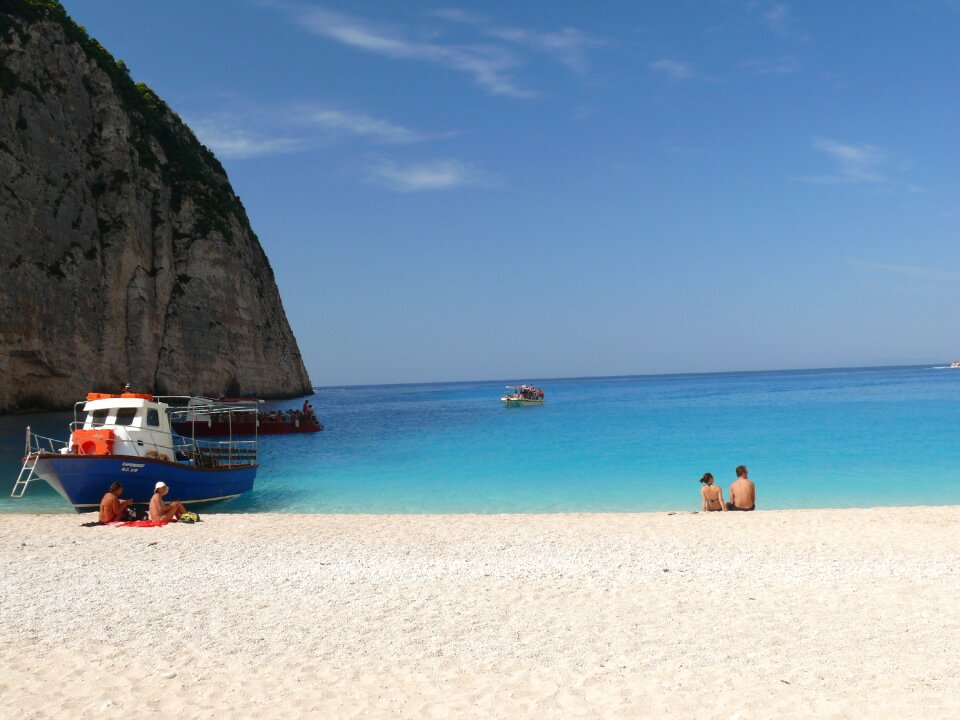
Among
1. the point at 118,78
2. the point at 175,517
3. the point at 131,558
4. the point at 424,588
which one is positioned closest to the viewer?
the point at 424,588

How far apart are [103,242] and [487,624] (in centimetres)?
5847

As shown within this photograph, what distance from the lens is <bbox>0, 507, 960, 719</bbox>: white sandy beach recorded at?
608cm

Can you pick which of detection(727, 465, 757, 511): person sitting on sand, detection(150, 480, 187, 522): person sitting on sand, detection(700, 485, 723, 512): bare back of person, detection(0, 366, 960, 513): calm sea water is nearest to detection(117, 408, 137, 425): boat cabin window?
detection(0, 366, 960, 513): calm sea water

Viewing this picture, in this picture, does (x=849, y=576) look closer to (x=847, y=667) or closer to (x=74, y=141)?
(x=847, y=667)

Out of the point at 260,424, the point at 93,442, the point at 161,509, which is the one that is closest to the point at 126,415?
the point at 93,442

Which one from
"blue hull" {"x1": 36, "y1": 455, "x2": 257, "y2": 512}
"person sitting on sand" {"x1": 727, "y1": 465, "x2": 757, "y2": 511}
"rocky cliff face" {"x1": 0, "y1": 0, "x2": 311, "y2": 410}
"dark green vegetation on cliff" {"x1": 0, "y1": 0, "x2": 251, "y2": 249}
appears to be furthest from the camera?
"dark green vegetation on cliff" {"x1": 0, "y1": 0, "x2": 251, "y2": 249}

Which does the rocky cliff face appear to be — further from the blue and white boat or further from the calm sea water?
the blue and white boat

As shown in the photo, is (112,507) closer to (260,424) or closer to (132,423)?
(132,423)

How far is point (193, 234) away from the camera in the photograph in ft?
220

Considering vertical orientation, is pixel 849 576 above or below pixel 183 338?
below

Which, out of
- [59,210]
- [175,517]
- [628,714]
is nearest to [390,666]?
[628,714]

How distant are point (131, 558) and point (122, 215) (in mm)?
53829

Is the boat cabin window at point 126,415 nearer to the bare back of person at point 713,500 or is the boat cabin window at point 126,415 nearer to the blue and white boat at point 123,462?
the blue and white boat at point 123,462

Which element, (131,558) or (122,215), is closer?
(131,558)
